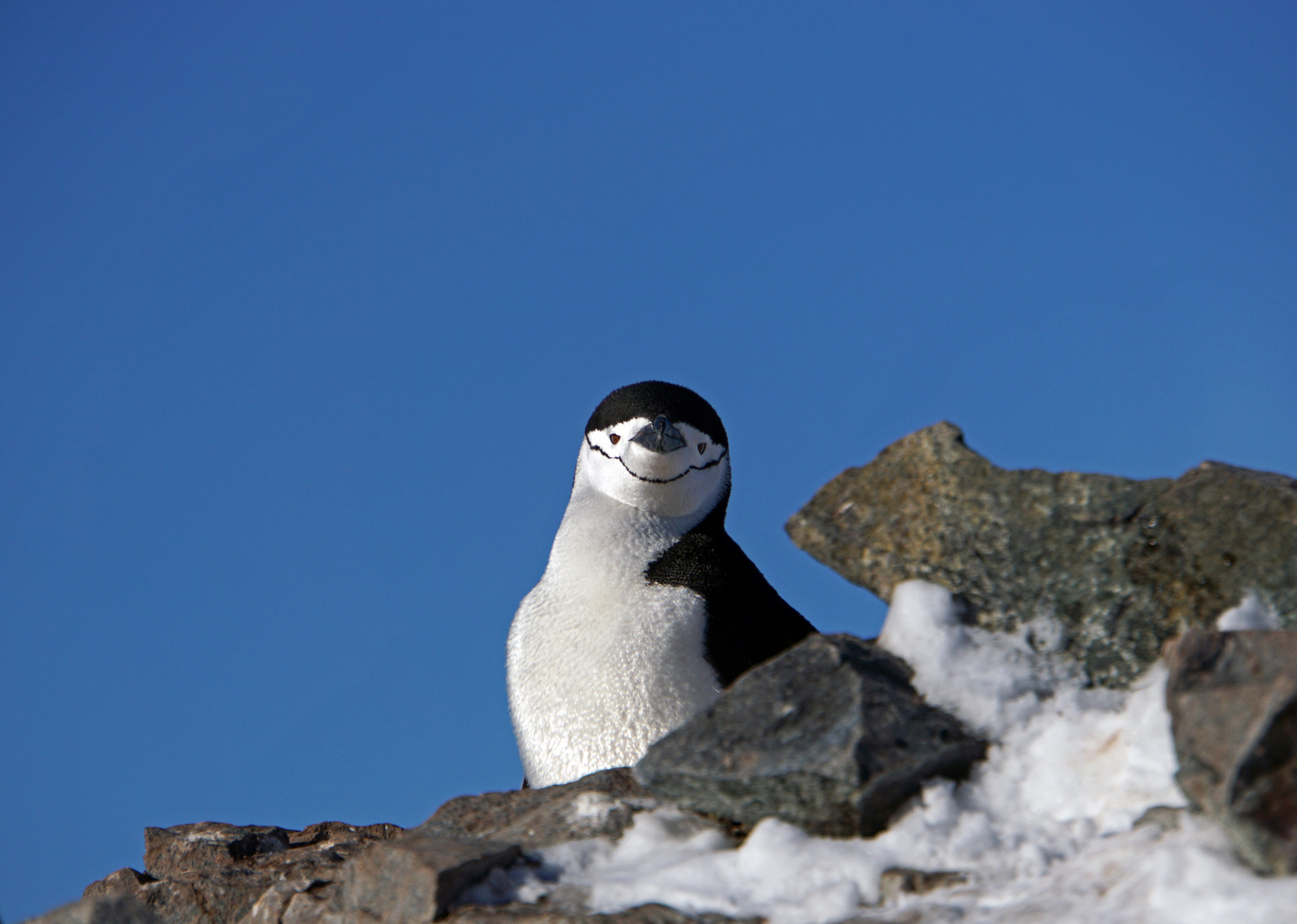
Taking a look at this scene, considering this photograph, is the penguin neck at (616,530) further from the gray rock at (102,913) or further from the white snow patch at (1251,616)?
the white snow patch at (1251,616)

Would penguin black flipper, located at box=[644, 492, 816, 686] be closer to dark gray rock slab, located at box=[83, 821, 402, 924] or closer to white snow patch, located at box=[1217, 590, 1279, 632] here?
dark gray rock slab, located at box=[83, 821, 402, 924]

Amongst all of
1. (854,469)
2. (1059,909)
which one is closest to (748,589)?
(854,469)

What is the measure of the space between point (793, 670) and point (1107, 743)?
0.84 metres

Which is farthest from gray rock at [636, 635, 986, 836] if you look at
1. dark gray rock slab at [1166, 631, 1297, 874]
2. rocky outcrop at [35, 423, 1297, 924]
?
dark gray rock slab at [1166, 631, 1297, 874]

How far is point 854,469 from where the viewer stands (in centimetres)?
399

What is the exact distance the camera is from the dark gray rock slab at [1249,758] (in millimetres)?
2289

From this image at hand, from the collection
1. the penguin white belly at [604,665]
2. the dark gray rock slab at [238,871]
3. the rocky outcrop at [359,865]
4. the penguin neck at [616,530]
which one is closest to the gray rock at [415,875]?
the rocky outcrop at [359,865]

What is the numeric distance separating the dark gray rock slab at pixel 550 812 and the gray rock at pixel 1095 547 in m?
1.07

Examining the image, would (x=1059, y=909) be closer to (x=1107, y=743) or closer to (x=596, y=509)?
(x=1107, y=743)

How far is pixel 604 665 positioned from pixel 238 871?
171cm

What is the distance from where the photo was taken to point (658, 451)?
5.36 metres

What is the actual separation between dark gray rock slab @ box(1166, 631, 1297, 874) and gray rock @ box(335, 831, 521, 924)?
177cm

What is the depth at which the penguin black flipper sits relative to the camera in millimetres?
5086

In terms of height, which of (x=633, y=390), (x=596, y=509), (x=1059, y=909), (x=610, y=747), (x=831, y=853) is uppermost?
(x=633, y=390)
